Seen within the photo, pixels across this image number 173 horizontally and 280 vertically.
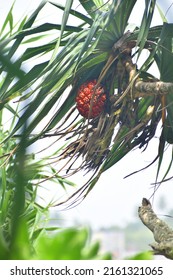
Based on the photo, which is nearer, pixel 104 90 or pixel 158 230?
pixel 158 230

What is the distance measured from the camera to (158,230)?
1.05 m

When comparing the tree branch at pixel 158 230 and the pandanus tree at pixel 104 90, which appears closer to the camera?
the tree branch at pixel 158 230

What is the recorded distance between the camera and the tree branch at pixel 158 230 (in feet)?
3.17

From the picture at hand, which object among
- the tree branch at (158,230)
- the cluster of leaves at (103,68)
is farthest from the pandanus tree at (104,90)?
the tree branch at (158,230)

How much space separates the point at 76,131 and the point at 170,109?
342 mm

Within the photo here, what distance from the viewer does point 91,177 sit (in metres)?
2.19

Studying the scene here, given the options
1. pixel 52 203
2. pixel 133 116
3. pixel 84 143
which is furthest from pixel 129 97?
pixel 52 203

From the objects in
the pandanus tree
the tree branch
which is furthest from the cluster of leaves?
the tree branch

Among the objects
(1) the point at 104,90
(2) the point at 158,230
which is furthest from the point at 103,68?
(2) the point at 158,230

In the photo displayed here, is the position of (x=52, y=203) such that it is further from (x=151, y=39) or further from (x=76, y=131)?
(x=151, y=39)

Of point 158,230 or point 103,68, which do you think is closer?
point 158,230

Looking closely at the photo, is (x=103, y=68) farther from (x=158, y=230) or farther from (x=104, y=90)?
(x=158, y=230)

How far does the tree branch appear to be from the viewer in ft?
3.17

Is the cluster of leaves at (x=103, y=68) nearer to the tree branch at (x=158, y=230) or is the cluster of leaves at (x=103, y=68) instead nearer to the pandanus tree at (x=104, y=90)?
the pandanus tree at (x=104, y=90)
